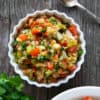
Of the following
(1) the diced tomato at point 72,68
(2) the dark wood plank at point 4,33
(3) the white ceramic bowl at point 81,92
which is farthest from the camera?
(2) the dark wood plank at point 4,33

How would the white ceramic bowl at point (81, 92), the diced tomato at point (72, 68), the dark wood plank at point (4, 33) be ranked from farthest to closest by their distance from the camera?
1. the dark wood plank at point (4, 33)
2. the diced tomato at point (72, 68)
3. the white ceramic bowl at point (81, 92)

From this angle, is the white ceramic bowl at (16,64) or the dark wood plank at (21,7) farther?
the dark wood plank at (21,7)

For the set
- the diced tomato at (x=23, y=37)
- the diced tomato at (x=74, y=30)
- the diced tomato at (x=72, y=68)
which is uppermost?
the diced tomato at (x=74, y=30)

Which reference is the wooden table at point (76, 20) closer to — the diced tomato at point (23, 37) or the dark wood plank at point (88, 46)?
the dark wood plank at point (88, 46)

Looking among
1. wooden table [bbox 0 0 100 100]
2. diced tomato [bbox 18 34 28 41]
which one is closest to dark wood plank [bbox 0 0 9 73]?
wooden table [bbox 0 0 100 100]

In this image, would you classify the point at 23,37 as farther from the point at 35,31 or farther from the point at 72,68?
the point at 72,68

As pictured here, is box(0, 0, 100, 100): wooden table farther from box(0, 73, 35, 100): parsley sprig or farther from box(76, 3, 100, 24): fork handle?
box(0, 73, 35, 100): parsley sprig

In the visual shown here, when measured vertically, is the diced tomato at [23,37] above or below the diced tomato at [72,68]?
above

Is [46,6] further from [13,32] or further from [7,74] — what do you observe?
[7,74]

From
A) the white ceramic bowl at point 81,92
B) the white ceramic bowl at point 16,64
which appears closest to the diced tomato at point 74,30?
the white ceramic bowl at point 16,64
